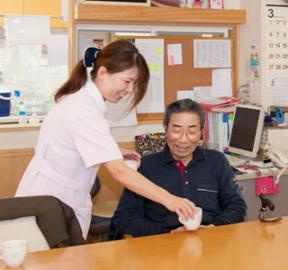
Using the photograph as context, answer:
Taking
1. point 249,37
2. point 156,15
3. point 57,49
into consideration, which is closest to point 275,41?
point 249,37

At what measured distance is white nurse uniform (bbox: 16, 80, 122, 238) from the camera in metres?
1.80

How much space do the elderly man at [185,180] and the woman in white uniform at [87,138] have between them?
24cm

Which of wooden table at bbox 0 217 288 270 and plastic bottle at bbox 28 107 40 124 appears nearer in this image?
wooden table at bbox 0 217 288 270

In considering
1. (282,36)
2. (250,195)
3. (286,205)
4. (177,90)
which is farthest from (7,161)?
(282,36)

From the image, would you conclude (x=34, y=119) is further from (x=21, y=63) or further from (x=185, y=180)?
(x=185, y=180)

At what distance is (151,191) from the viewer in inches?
68.1

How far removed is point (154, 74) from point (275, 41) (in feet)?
2.87

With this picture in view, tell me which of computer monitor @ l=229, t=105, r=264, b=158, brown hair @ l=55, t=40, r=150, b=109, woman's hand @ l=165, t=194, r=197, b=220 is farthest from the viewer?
computer monitor @ l=229, t=105, r=264, b=158

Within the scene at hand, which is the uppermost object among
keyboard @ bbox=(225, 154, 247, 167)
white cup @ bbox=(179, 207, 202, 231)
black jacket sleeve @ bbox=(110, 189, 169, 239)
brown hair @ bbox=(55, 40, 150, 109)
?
brown hair @ bbox=(55, 40, 150, 109)

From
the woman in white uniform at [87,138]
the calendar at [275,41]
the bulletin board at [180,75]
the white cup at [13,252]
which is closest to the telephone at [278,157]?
the calendar at [275,41]

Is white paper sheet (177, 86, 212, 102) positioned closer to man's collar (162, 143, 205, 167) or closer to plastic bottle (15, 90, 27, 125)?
plastic bottle (15, 90, 27, 125)

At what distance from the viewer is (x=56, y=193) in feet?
6.55

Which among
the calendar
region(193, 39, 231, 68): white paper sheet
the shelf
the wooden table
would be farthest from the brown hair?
the calendar

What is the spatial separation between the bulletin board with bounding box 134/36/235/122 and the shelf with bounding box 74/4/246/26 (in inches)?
4.9
